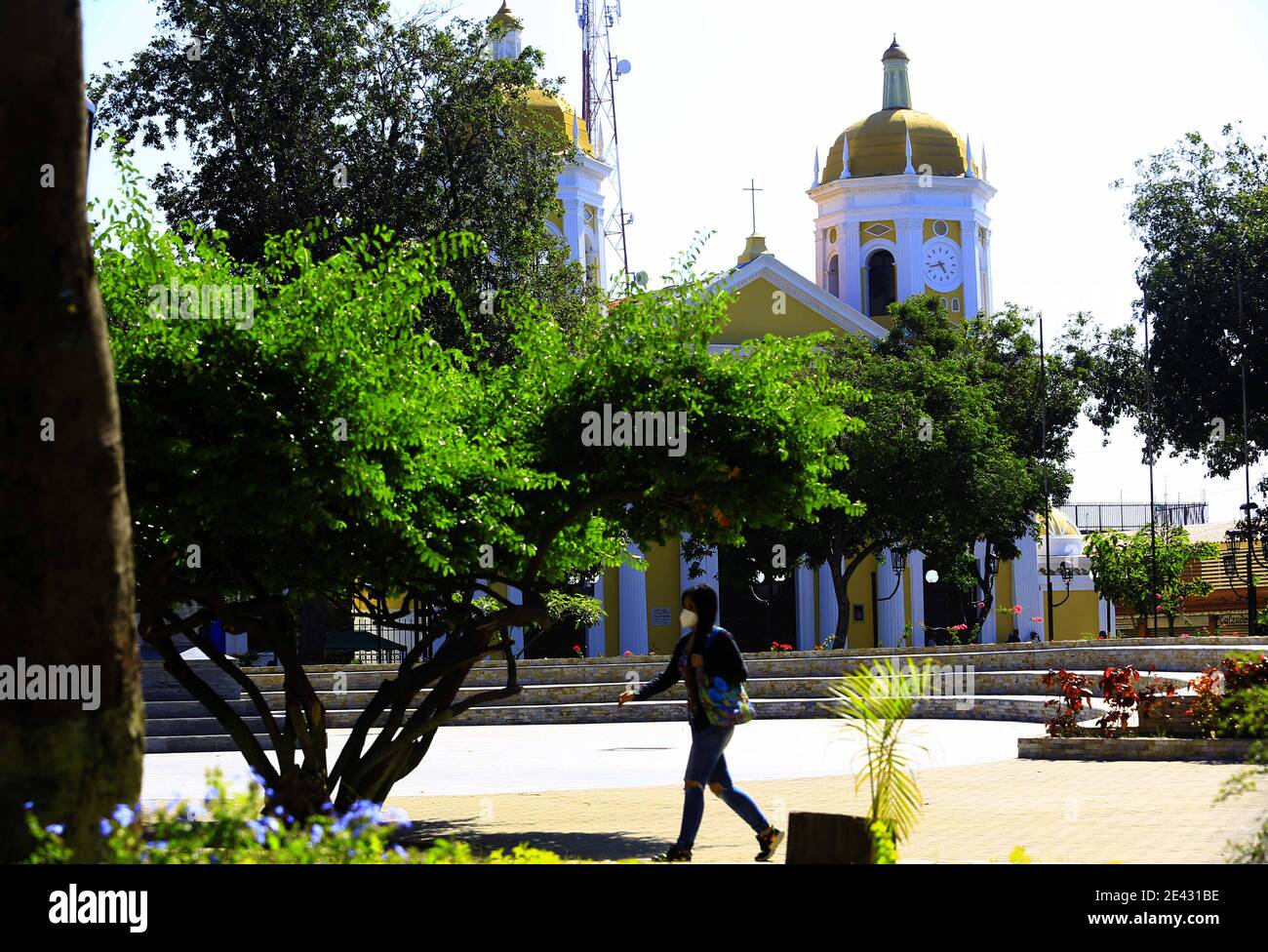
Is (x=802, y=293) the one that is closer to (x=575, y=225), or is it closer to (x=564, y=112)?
(x=575, y=225)

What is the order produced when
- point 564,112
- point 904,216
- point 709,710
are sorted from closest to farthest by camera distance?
point 709,710 → point 564,112 → point 904,216

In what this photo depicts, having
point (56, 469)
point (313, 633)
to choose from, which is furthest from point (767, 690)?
point (56, 469)

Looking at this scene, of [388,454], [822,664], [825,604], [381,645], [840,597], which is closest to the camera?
[388,454]

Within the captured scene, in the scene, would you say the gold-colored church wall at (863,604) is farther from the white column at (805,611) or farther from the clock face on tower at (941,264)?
the clock face on tower at (941,264)

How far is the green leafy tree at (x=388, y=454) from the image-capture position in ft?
33.5

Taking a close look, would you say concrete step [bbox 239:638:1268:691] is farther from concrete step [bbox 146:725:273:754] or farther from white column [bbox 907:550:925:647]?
white column [bbox 907:550:925:647]

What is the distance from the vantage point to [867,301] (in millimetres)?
58625

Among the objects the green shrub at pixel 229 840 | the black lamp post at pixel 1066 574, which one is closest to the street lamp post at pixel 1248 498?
the black lamp post at pixel 1066 574

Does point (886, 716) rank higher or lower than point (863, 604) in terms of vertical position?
higher

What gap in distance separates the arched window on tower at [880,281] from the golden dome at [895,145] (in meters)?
3.20

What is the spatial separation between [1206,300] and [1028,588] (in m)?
20.2
